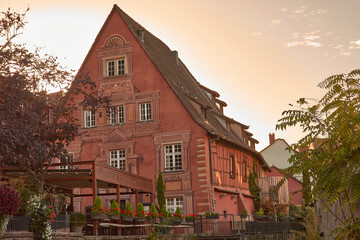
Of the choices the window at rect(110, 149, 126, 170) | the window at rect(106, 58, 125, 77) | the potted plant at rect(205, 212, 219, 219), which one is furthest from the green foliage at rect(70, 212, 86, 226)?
the window at rect(106, 58, 125, 77)

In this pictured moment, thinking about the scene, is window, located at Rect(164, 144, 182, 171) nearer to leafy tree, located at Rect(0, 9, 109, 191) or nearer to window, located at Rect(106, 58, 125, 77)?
window, located at Rect(106, 58, 125, 77)

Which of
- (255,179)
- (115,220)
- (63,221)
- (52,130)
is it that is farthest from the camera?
(255,179)

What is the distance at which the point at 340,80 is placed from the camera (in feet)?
23.8

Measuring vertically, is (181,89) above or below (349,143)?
above

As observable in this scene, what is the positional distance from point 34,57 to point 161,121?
42.8 feet

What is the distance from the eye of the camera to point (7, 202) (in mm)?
14016

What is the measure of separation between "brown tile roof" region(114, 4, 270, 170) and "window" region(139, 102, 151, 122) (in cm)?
209

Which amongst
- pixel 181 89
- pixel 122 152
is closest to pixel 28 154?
pixel 122 152

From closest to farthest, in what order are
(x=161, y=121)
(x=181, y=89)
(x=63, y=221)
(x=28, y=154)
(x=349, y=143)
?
(x=349, y=143) < (x=63, y=221) < (x=28, y=154) < (x=161, y=121) < (x=181, y=89)

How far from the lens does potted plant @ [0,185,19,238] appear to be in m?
13.9

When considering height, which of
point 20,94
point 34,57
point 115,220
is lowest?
point 115,220

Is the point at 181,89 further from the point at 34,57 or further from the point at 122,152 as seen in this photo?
the point at 34,57

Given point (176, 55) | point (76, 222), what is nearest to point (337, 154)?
point (76, 222)

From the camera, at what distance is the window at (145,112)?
33188 mm
